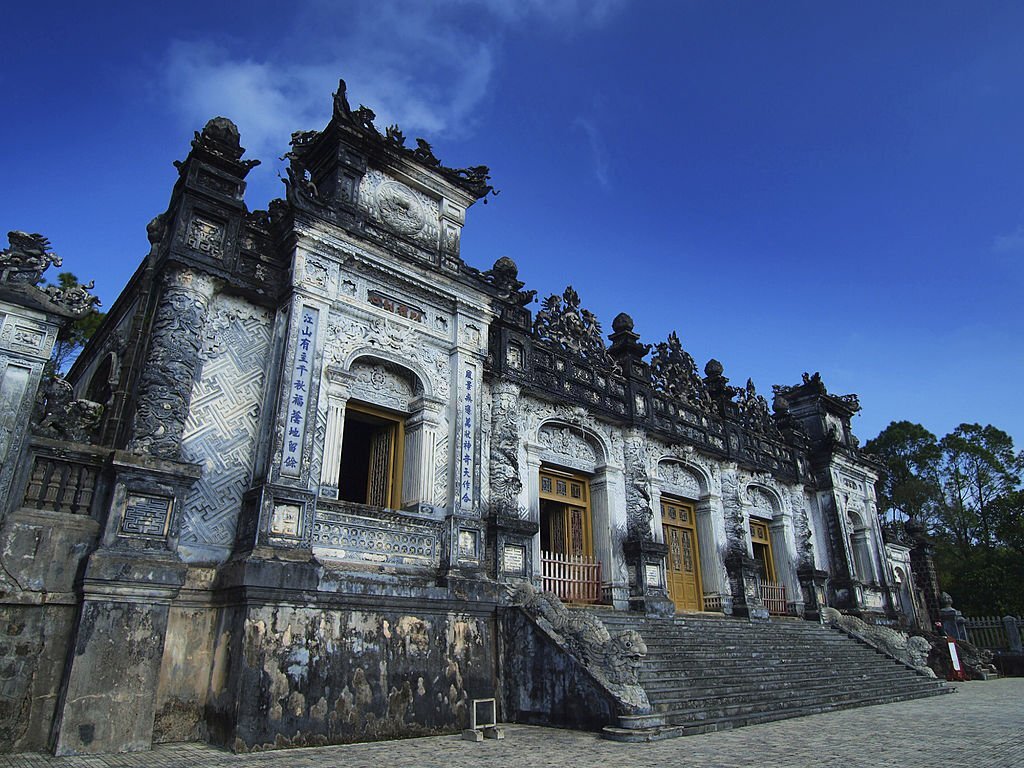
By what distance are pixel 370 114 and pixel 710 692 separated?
986 centimetres

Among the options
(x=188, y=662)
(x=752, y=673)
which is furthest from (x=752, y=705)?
(x=188, y=662)

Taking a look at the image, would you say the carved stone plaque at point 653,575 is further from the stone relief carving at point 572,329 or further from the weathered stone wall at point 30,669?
the weathered stone wall at point 30,669

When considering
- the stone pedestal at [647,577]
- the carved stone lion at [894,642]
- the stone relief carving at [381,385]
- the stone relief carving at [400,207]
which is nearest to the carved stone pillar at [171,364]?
the stone relief carving at [381,385]

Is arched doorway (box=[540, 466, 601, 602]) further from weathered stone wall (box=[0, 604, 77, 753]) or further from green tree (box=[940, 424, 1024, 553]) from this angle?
green tree (box=[940, 424, 1024, 553])

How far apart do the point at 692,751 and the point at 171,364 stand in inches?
277

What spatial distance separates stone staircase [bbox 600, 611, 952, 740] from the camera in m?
8.34

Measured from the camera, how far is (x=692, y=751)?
6508 mm

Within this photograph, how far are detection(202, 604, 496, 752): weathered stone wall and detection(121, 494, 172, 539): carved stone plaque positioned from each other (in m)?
1.18

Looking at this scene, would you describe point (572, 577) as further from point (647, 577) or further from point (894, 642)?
point (894, 642)

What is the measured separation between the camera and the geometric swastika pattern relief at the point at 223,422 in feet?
26.3

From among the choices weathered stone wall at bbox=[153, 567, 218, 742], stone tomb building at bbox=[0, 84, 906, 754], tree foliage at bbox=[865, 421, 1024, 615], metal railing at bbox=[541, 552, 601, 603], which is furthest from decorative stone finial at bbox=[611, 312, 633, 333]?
tree foliage at bbox=[865, 421, 1024, 615]

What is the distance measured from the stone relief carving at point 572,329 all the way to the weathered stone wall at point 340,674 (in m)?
6.14

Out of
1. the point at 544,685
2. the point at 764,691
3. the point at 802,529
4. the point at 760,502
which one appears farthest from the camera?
the point at 802,529

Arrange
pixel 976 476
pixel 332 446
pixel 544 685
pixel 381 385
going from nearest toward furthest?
pixel 544 685
pixel 332 446
pixel 381 385
pixel 976 476
